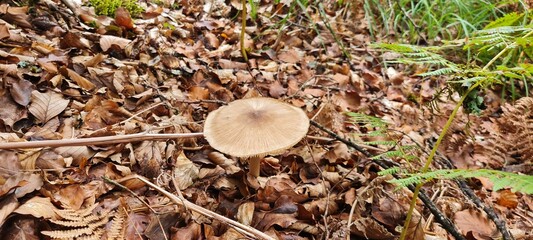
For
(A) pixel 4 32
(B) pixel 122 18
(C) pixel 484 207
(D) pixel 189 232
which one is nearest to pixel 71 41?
(A) pixel 4 32

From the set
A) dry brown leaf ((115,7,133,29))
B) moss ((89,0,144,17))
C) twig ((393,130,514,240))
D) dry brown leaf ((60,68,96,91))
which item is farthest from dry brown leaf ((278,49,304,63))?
dry brown leaf ((60,68,96,91))

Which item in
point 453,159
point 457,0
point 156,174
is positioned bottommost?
point 453,159

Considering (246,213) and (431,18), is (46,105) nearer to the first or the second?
(246,213)

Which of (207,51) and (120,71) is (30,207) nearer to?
(120,71)

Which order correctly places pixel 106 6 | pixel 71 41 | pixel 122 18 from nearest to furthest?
1. pixel 71 41
2. pixel 122 18
3. pixel 106 6

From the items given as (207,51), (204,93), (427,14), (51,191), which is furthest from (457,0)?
(51,191)

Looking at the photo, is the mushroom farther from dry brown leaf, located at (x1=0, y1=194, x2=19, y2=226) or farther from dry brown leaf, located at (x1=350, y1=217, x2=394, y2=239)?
dry brown leaf, located at (x1=0, y1=194, x2=19, y2=226)
